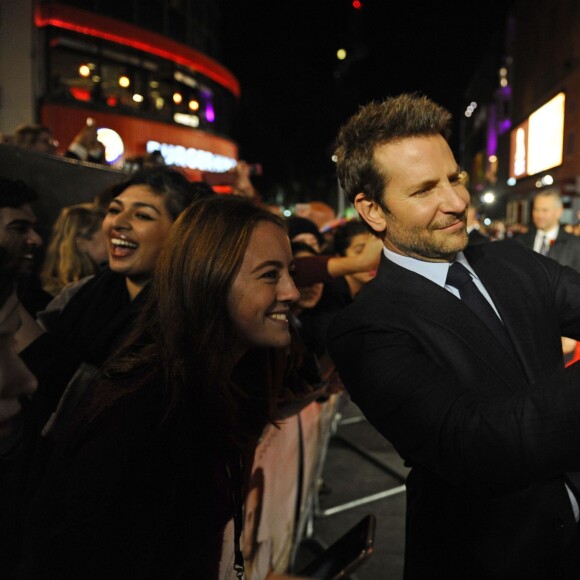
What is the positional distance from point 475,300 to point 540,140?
2200 centimetres

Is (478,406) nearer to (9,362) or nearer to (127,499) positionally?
(127,499)

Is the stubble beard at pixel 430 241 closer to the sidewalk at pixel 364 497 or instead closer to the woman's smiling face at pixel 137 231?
the woman's smiling face at pixel 137 231

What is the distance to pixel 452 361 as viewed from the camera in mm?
1546

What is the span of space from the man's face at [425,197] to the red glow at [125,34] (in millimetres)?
15474

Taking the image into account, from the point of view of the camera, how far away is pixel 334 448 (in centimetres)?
609

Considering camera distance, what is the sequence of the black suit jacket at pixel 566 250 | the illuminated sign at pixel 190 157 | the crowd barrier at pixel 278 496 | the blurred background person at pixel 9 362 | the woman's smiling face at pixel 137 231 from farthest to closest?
the illuminated sign at pixel 190 157
the black suit jacket at pixel 566 250
the woman's smiling face at pixel 137 231
the crowd barrier at pixel 278 496
the blurred background person at pixel 9 362

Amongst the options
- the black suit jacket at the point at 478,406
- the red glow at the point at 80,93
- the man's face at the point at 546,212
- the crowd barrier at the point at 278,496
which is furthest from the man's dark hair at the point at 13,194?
the red glow at the point at 80,93

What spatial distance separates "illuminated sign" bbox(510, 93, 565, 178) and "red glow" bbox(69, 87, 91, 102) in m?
16.1

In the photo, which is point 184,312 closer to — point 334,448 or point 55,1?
point 334,448

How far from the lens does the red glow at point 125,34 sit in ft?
57.3

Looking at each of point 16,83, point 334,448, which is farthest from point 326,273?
point 16,83

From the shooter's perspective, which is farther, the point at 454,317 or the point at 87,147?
the point at 87,147

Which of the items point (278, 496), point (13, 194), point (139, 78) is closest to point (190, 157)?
point (139, 78)

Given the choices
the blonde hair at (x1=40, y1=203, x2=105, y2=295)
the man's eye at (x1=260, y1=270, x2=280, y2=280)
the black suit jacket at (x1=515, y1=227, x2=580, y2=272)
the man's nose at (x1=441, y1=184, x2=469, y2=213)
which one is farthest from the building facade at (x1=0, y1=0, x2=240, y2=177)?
the man's nose at (x1=441, y1=184, x2=469, y2=213)
